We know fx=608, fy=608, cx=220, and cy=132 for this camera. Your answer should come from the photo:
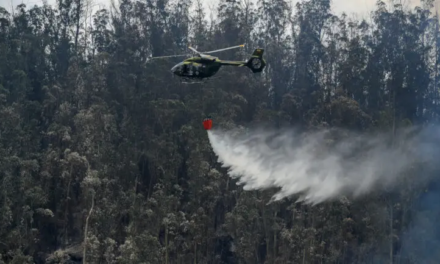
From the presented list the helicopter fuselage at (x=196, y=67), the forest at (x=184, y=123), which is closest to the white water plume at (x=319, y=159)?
the forest at (x=184, y=123)

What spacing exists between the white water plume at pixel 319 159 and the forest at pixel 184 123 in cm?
132

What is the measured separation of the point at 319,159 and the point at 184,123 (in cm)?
1307

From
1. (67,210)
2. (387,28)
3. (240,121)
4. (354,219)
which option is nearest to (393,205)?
(354,219)

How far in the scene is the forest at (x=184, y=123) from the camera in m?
42.9

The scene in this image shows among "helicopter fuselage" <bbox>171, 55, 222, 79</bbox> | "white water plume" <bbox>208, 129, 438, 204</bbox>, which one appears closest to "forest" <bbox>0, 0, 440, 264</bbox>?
"white water plume" <bbox>208, 129, 438, 204</bbox>

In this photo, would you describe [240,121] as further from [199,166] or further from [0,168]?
[0,168]

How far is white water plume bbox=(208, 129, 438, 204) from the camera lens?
37438 millimetres

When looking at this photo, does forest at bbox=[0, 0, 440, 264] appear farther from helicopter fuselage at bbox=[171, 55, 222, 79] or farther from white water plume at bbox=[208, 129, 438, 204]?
helicopter fuselage at bbox=[171, 55, 222, 79]

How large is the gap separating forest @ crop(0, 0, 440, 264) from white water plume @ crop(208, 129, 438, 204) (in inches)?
52.2

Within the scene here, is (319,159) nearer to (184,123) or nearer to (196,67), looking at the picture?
(184,123)

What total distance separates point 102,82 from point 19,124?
30.8ft

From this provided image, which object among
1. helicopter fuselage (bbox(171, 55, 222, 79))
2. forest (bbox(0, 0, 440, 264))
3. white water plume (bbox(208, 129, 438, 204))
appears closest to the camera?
helicopter fuselage (bbox(171, 55, 222, 79))

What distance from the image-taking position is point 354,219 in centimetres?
4578

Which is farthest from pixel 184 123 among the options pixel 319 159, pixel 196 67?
pixel 196 67
